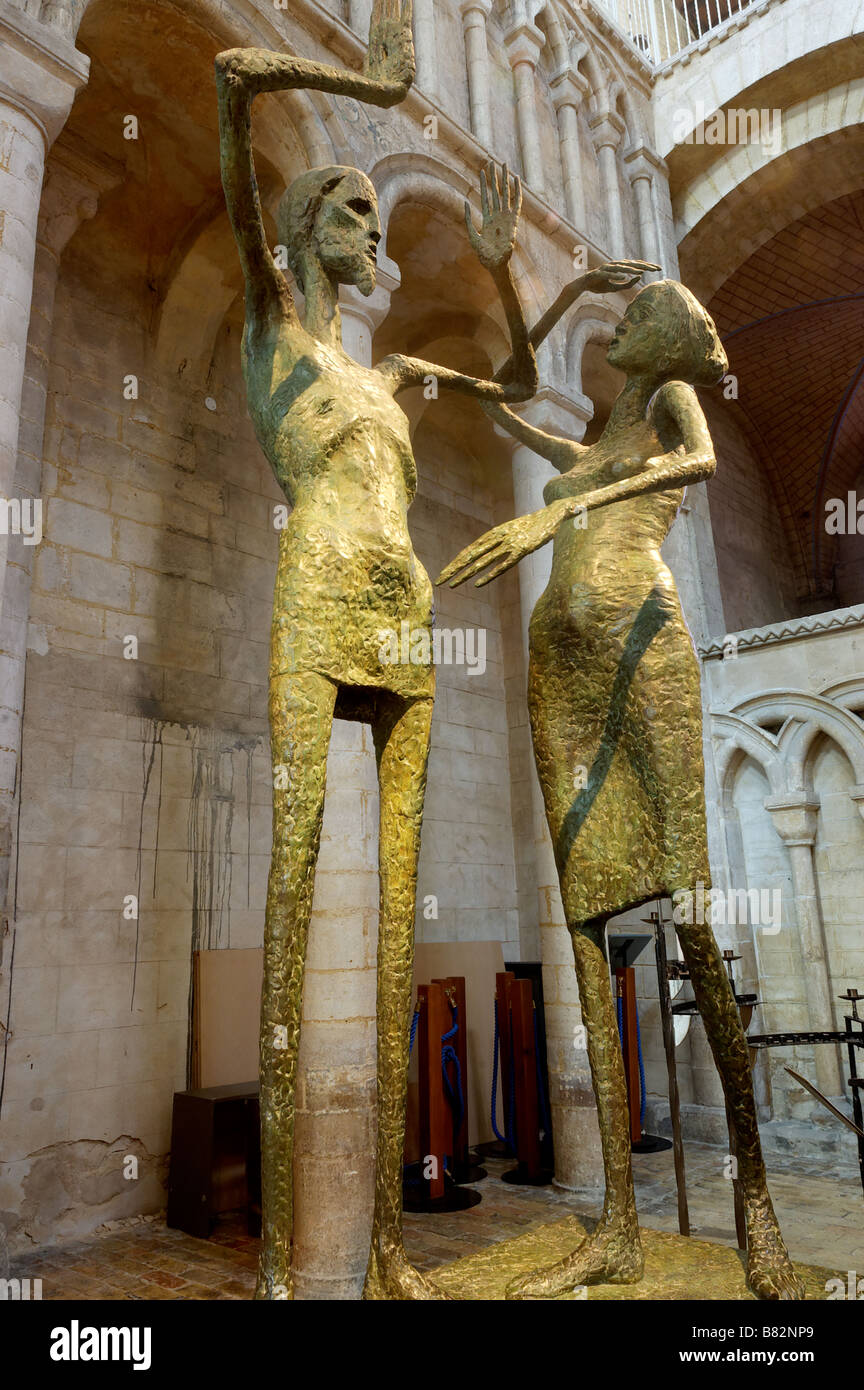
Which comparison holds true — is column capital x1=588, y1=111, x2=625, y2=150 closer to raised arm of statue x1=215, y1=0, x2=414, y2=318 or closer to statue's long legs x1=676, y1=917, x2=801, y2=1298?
raised arm of statue x1=215, y1=0, x2=414, y2=318

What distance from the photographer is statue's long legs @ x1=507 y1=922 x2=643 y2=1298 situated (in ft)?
6.61

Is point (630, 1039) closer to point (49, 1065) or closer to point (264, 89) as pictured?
point (49, 1065)

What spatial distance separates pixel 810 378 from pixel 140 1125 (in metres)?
12.7

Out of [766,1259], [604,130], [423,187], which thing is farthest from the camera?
[604,130]

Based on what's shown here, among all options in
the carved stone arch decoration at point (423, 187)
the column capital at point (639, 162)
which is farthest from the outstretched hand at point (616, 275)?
the column capital at point (639, 162)

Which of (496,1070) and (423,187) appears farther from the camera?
(496,1070)

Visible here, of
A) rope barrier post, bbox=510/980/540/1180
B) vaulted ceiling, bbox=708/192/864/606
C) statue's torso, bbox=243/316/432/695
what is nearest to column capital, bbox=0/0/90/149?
statue's torso, bbox=243/316/432/695

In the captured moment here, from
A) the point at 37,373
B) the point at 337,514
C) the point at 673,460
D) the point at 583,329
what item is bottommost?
the point at 337,514

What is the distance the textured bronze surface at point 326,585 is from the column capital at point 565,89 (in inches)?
286

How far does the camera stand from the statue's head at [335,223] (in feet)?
7.24

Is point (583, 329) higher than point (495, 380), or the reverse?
point (583, 329)

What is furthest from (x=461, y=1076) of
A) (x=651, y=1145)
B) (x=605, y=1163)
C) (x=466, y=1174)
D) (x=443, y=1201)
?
(x=605, y=1163)

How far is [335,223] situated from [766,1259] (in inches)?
103

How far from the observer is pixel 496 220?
2547 millimetres
